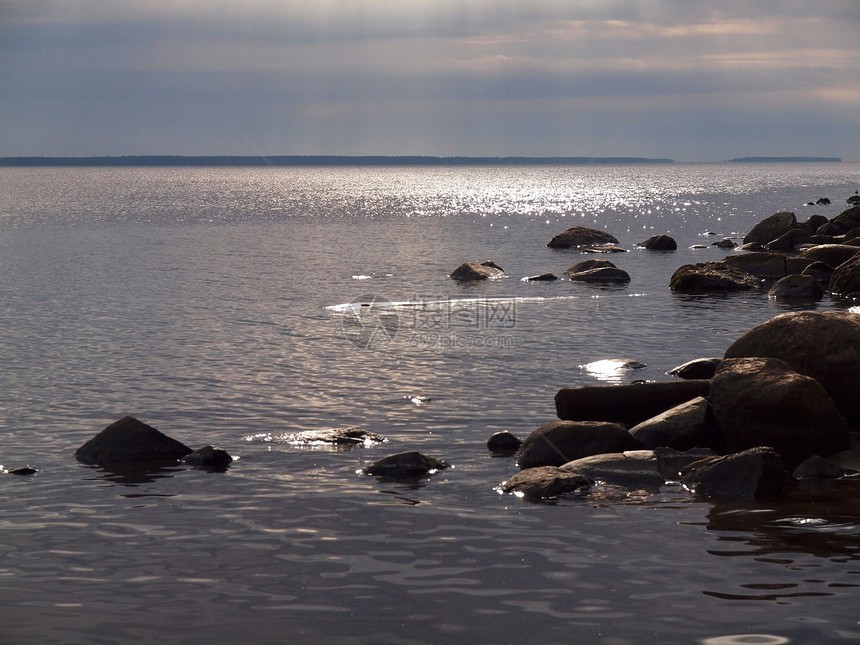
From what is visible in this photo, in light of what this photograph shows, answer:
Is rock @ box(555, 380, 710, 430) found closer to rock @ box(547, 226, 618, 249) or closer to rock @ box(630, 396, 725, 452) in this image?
rock @ box(630, 396, 725, 452)

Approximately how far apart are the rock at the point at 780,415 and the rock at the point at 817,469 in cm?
54

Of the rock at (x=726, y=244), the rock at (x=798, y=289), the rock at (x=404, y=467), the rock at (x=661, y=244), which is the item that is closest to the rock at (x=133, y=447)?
the rock at (x=404, y=467)

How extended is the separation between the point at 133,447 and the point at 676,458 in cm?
873

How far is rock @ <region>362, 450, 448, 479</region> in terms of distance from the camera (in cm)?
1472

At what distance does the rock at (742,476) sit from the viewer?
13.7m

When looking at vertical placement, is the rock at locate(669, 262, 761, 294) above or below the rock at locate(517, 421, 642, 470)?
above

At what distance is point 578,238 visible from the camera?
66.4 meters

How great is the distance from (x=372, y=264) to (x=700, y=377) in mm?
36653

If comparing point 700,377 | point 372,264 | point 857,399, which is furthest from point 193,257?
point 857,399

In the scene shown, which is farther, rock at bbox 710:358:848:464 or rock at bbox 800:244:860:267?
rock at bbox 800:244:860:267

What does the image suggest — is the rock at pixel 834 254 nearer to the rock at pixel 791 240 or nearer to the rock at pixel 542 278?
the rock at pixel 542 278
